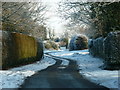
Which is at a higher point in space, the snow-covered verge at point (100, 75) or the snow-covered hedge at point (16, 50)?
the snow-covered hedge at point (16, 50)

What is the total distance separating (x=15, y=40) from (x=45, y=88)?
33.9 ft

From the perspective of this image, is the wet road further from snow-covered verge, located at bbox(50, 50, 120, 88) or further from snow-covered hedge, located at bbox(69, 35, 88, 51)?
→ snow-covered hedge, located at bbox(69, 35, 88, 51)

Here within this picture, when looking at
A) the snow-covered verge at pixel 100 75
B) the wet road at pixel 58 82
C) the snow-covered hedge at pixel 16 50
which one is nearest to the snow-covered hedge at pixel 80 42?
the snow-covered hedge at pixel 16 50

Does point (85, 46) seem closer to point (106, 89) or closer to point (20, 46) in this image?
point (20, 46)

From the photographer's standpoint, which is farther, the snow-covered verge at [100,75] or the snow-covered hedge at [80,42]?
the snow-covered hedge at [80,42]

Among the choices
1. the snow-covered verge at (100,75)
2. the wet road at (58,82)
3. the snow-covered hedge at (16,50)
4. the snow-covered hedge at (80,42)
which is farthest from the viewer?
the snow-covered hedge at (80,42)

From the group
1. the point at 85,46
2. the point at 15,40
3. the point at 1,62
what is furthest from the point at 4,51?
A: the point at 85,46

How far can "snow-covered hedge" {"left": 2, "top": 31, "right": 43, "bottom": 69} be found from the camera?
16844mm

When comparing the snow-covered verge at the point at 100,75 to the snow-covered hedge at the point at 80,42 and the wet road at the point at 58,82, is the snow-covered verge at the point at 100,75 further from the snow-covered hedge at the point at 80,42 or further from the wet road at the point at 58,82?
the snow-covered hedge at the point at 80,42

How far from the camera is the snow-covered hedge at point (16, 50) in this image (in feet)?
55.3

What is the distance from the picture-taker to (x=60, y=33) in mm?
106250

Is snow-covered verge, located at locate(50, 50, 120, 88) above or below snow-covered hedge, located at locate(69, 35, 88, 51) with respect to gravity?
below

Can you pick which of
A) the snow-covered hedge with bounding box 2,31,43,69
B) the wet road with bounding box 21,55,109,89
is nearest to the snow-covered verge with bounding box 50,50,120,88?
the wet road with bounding box 21,55,109,89

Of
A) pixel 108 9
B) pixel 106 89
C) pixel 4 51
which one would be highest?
pixel 108 9
